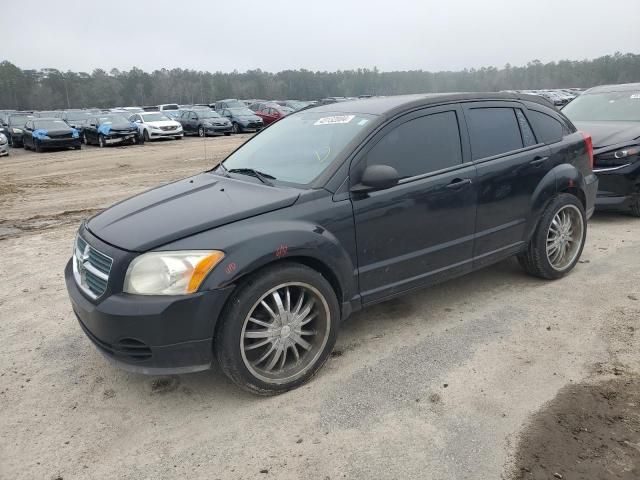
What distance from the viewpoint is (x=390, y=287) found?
3.65 metres

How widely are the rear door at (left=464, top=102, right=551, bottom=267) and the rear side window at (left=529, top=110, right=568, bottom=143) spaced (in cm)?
10

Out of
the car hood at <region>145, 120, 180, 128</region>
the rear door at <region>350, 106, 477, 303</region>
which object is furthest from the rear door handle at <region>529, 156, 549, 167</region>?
the car hood at <region>145, 120, 180, 128</region>

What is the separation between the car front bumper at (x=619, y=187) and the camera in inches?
259

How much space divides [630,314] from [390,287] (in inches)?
77.1

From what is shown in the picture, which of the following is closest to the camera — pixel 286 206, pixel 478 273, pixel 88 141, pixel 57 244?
pixel 286 206

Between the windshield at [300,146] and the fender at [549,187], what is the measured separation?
1741 millimetres

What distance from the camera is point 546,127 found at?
4715 mm

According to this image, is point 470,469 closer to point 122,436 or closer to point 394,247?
point 394,247

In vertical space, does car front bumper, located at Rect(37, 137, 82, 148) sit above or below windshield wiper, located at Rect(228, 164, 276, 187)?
above

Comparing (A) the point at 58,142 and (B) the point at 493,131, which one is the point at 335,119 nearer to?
(B) the point at 493,131

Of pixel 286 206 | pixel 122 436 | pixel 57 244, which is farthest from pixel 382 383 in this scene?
pixel 57 244

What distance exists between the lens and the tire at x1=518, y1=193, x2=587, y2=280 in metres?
4.55

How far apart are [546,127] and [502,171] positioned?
92 cm

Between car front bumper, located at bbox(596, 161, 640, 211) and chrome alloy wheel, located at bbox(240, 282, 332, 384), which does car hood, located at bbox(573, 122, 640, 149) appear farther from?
chrome alloy wheel, located at bbox(240, 282, 332, 384)
